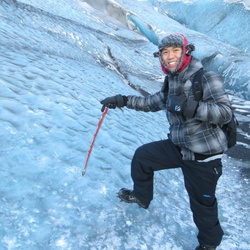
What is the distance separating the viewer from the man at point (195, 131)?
164 cm

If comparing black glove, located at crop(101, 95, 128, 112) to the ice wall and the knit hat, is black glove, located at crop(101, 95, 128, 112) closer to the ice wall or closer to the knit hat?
the knit hat

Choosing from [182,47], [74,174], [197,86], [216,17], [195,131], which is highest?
[216,17]

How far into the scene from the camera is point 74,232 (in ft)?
6.26

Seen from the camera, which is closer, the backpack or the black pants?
the backpack

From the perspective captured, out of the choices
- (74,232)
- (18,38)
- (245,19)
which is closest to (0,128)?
(74,232)

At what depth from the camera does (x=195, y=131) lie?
5.87 ft

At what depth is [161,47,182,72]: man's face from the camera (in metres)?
1.79

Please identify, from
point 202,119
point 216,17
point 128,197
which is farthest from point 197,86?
point 216,17

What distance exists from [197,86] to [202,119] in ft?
0.70

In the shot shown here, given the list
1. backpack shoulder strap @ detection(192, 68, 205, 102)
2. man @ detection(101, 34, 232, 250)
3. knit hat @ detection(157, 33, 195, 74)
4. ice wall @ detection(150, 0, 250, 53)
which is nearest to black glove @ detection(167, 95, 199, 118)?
man @ detection(101, 34, 232, 250)

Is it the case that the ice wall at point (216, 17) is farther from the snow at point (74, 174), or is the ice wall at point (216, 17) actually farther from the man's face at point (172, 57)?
the man's face at point (172, 57)

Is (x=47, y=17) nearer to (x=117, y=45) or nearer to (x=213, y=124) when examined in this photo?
(x=117, y=45)

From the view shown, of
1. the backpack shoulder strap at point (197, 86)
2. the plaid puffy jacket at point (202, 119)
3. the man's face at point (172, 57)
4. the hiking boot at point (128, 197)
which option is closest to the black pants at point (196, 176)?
the plaid puffy jacket at point (202, 119)

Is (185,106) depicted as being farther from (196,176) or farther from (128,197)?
(128,197)
